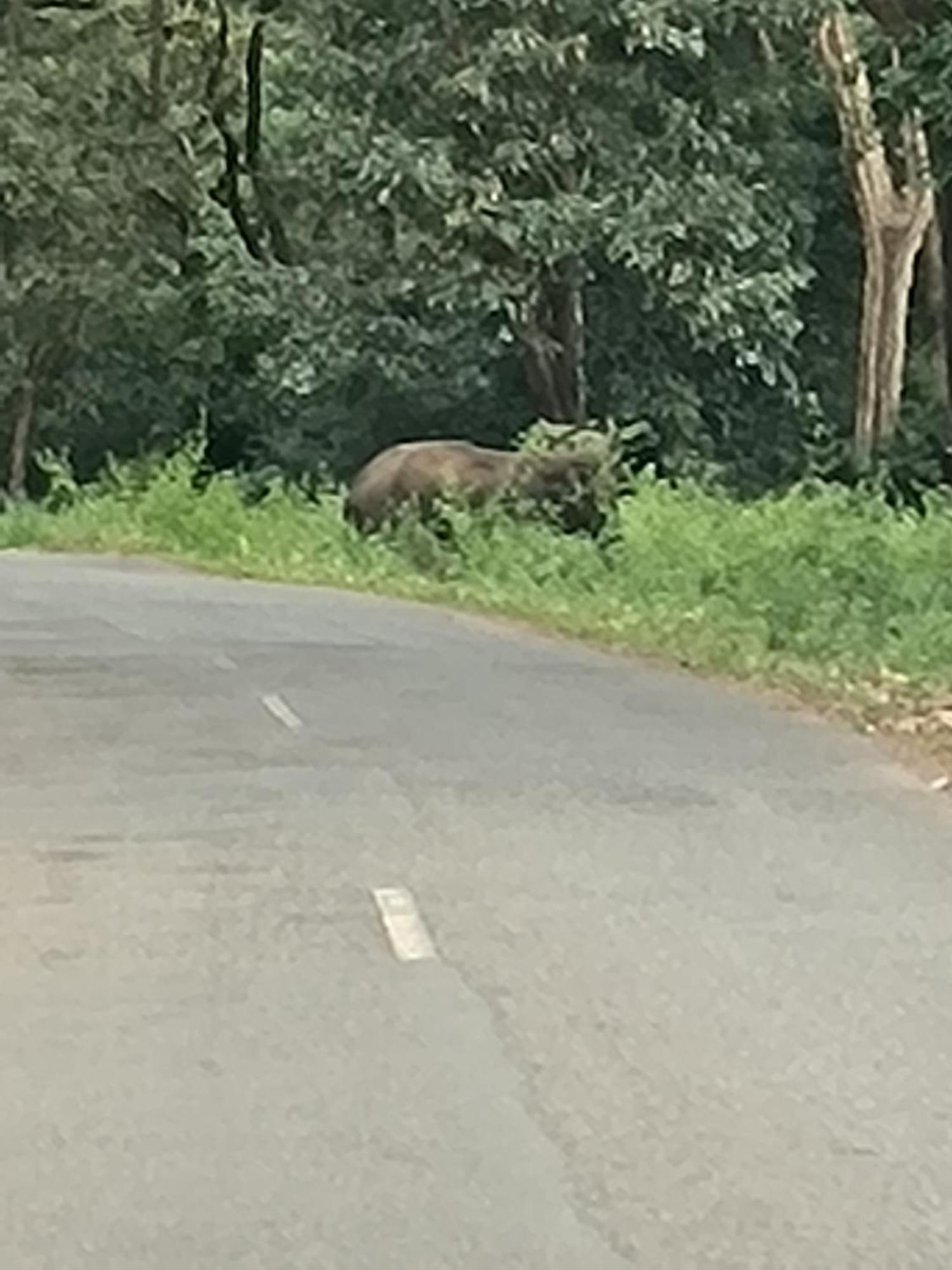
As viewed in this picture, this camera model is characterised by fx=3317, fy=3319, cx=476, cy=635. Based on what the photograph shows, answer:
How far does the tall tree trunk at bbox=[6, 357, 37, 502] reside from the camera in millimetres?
58656

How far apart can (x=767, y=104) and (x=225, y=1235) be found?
36.1 meters

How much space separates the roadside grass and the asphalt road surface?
3802mm

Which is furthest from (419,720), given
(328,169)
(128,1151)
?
(328,169)

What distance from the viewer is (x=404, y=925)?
11703 millimetres

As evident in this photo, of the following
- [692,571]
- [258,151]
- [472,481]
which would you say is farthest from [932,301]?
[692,571]

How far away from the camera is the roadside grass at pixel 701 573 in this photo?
23.2m

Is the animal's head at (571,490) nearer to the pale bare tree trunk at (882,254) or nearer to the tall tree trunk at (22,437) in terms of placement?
the pale bare tree trunk at (882,254)

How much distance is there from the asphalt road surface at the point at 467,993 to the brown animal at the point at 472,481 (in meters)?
17.9

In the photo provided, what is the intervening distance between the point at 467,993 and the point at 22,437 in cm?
5090

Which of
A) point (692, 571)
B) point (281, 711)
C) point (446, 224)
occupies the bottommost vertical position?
point (692, 571)

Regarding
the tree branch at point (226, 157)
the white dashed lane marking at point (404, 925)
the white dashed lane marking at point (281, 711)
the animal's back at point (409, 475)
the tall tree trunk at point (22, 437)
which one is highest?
the white dashed lane marking at point (404, 925)

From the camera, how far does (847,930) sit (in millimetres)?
11617

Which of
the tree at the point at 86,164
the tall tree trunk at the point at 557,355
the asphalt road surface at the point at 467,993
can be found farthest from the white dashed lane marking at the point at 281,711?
the tree at the point at 86,164

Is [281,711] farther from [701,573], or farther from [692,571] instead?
[692,571]
